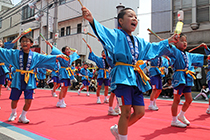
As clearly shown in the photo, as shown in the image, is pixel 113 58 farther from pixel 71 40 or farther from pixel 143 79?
pixel 71 40

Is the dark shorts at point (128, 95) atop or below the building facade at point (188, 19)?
below

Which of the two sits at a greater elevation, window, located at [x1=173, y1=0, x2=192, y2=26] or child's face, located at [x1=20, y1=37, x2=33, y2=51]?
window, located at [x1=173, y1=0, x2=192, y2=26]

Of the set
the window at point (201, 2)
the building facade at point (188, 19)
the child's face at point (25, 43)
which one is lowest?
the child's face at point (25, 43)

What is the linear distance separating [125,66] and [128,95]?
370 mm

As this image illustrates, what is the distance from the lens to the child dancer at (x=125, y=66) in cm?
232

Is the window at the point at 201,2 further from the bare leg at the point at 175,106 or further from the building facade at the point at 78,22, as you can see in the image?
the bare leg at the point at 175,106

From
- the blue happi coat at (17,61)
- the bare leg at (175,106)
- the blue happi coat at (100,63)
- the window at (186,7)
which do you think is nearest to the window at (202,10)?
the window at (186,7)

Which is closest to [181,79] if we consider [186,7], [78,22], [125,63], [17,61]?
[125,63]

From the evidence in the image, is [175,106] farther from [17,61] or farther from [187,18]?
[187,18]

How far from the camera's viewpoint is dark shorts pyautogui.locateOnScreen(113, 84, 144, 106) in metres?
2.34

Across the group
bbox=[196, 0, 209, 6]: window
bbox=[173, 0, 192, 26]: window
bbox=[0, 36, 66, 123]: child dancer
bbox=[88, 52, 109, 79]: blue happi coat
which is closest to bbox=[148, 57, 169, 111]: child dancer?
bbox=[88, 52, 109, 79]: blue happi coat

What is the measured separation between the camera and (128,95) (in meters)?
2.35

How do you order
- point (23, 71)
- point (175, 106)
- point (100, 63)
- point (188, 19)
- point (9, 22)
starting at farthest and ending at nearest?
Result: point (9, 22) → point (188, 19) → point (100, 63) → point (23, 71) → point (175, 106)

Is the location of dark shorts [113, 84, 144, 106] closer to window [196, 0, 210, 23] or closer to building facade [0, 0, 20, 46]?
window [196, 0, 210, 23]
